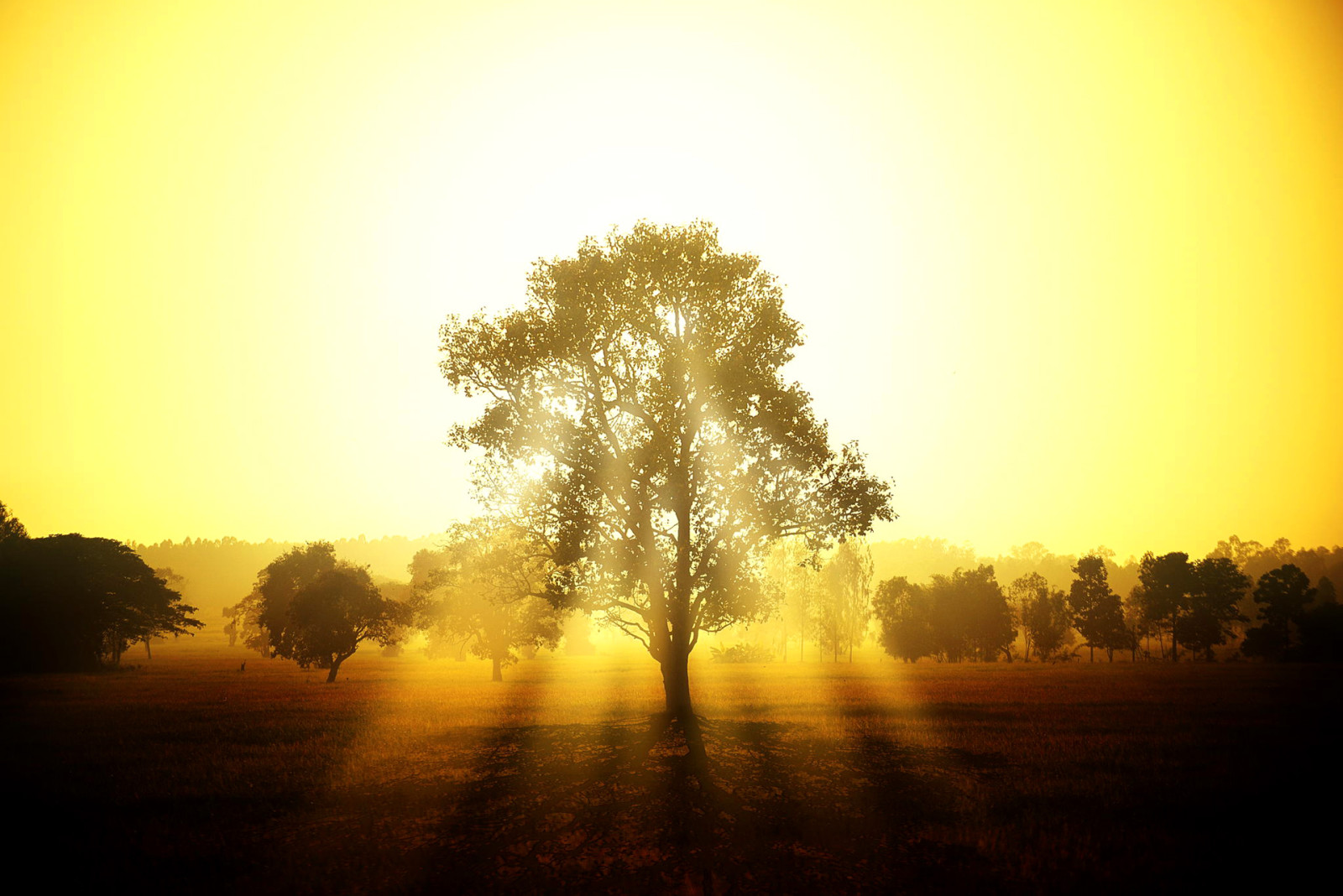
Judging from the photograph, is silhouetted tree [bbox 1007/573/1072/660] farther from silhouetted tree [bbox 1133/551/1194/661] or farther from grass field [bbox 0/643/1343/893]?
grass field [bbox 0/643/1343/893]

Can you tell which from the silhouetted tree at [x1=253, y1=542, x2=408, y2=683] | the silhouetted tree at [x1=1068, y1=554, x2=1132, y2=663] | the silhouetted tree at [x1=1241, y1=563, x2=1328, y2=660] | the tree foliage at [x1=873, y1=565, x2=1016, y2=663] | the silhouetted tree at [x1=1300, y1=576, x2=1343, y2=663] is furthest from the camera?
the tree foliage at [x1=873, y1=565, x2=1016, y2=663]

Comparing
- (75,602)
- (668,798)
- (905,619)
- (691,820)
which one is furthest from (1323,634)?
(75,602)

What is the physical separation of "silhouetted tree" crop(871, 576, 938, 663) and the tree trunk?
75.1 m

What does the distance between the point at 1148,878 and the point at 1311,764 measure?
13.2 m

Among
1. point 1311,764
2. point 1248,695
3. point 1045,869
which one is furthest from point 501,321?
point 1248,695

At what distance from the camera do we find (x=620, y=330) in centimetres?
2203

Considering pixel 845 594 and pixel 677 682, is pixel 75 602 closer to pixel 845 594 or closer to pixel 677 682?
pixel 677 682

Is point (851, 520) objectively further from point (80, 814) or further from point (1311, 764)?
point (80, 814)

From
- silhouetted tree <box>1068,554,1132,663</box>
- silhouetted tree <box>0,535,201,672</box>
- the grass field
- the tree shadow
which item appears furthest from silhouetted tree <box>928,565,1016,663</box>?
silhouetted tree <box>0,535,201,672</box>

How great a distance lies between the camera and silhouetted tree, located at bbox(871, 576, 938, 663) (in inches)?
3401

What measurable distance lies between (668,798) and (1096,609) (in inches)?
3760

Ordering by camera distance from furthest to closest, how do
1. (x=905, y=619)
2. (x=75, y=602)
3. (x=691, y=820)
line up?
1. (x=905, y=619)
2. (x=75, y=602)
3. (x=691, y=820)

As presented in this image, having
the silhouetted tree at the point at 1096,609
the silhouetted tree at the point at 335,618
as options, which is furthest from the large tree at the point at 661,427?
the silhouetted tree at the point at 1096,609

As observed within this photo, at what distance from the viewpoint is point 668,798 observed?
1384cm
